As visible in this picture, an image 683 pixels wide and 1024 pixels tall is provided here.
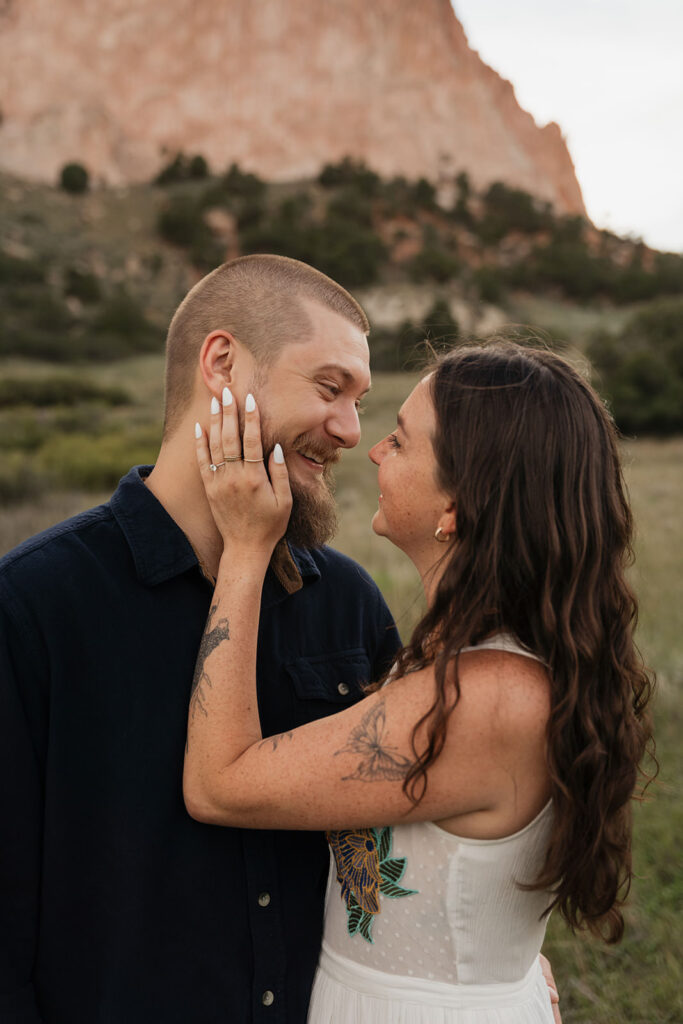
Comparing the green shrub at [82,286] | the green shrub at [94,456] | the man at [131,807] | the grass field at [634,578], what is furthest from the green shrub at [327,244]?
the man at [131,807]

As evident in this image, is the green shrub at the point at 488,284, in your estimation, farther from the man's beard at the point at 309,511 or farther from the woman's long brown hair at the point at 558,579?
the woman's long brown hair at the point at 558,579

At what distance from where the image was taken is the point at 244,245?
4634 cm

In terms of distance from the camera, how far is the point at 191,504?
230 centimetres

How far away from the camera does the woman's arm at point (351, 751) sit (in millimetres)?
1726

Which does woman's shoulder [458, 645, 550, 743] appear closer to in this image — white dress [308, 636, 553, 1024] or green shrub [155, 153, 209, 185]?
white dress [308, 636, 553, 1024]

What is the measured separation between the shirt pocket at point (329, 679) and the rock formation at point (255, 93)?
70.8m

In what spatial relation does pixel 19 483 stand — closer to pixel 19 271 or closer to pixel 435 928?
pixel 435 928

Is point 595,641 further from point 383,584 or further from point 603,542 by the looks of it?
point 383,584

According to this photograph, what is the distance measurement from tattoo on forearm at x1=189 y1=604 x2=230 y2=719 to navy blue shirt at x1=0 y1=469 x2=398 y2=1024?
0.27 feet

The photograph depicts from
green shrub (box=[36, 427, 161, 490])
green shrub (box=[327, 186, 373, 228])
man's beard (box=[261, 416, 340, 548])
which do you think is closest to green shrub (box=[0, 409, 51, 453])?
green shrub (box=[36, 427, 161, 490])

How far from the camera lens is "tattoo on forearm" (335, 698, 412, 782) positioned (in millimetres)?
1742

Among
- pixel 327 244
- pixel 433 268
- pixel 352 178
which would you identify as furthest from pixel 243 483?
pixel 352 178

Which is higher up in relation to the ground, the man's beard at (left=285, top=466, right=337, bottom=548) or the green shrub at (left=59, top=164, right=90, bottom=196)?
the green shrub at (left=59, top=164, right=90, bottom=196)

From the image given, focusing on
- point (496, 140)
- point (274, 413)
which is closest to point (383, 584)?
point (274, 413)
